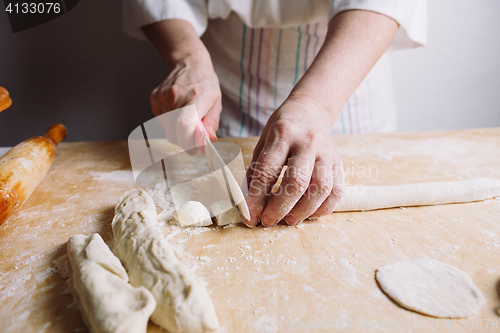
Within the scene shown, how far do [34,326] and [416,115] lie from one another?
3511mm

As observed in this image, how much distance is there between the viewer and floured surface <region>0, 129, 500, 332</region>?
750 millimetres

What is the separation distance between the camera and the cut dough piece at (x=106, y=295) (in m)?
0.63

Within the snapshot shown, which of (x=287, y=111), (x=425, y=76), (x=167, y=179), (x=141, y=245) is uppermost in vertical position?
(x=287, y=111)

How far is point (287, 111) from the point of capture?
1.11 metres

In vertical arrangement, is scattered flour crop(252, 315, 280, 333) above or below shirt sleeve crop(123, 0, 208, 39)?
below

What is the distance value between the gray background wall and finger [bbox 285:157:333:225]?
6.19 ft

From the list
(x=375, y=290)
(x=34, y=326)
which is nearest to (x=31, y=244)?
(x=34, y=326)

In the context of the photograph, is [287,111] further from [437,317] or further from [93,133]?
[93,133]

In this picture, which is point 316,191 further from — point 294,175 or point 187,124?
point 187,124

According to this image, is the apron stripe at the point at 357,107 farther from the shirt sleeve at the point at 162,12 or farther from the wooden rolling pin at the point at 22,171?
the wooden rolling pin at the point at 22,171

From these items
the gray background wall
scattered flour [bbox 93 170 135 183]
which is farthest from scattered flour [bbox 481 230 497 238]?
the gray background wall

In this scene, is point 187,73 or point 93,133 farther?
point 93,133

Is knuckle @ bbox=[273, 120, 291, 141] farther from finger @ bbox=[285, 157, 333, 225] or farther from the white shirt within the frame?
the white shirt

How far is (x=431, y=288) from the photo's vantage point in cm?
80
